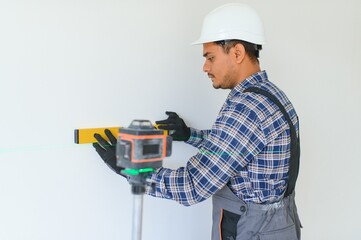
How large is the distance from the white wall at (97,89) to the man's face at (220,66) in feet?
0.81

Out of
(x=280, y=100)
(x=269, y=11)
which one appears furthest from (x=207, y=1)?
(x=280, y=100)

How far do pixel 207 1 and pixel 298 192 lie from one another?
1192 millimetres

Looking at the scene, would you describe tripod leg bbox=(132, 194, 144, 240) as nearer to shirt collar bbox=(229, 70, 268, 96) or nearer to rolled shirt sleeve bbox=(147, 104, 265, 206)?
rolled shirt sleeve bbox=(147, 104, 265, 206)

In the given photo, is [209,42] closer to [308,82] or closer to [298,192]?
[308,82]

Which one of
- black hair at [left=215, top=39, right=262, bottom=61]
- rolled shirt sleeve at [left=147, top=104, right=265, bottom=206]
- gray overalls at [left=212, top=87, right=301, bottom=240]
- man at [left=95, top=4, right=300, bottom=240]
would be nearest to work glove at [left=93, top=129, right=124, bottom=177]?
man at [left=95, top=4, right=300, bottom=240]

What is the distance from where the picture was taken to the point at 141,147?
834mm

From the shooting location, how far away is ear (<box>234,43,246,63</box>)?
4.15 ft

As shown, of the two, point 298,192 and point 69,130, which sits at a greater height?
point 69,130

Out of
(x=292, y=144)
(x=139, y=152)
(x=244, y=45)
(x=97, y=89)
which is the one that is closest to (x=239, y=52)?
(x=244, y=45)

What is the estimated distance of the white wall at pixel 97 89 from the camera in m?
1.16

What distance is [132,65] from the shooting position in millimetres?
1401

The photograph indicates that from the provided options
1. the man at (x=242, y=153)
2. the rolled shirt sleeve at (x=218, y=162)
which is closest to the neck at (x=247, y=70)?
the man at (x=242, y=153)

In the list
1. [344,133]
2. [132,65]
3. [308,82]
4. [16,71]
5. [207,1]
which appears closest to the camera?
[16,71]

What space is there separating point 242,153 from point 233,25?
43 cm
